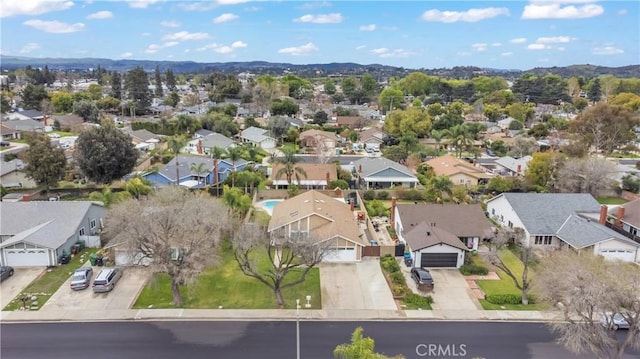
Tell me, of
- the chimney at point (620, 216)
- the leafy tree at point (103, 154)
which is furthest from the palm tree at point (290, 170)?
the chimney at point (620, 216)

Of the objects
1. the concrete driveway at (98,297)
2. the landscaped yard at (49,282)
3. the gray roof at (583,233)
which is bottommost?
the concrete driveway at (98,297)

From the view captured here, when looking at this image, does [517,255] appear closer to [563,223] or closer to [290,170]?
[563,223]

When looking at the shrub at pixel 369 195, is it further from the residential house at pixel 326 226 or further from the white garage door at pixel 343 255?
the white garage door at pixel 343 255

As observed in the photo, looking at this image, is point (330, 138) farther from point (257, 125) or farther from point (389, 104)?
point (389, 104)

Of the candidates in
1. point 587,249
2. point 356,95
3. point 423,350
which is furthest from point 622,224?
point 356,95

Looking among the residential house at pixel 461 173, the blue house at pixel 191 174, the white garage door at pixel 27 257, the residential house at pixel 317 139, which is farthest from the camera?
the residential house at pixel 317 139

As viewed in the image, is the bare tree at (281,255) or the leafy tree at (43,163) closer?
the bare tree at (281,255)

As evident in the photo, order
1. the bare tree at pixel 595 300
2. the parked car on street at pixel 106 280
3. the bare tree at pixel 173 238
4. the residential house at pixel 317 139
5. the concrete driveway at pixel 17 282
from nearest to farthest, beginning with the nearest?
1. the bare tree at pixel 595 300
2. the bare tree at pixel 173 238
3. the concrete driveway at pixel 17 282
4. the parked car on street at pixel 106 280
5. the residential house at pixel 317 139
